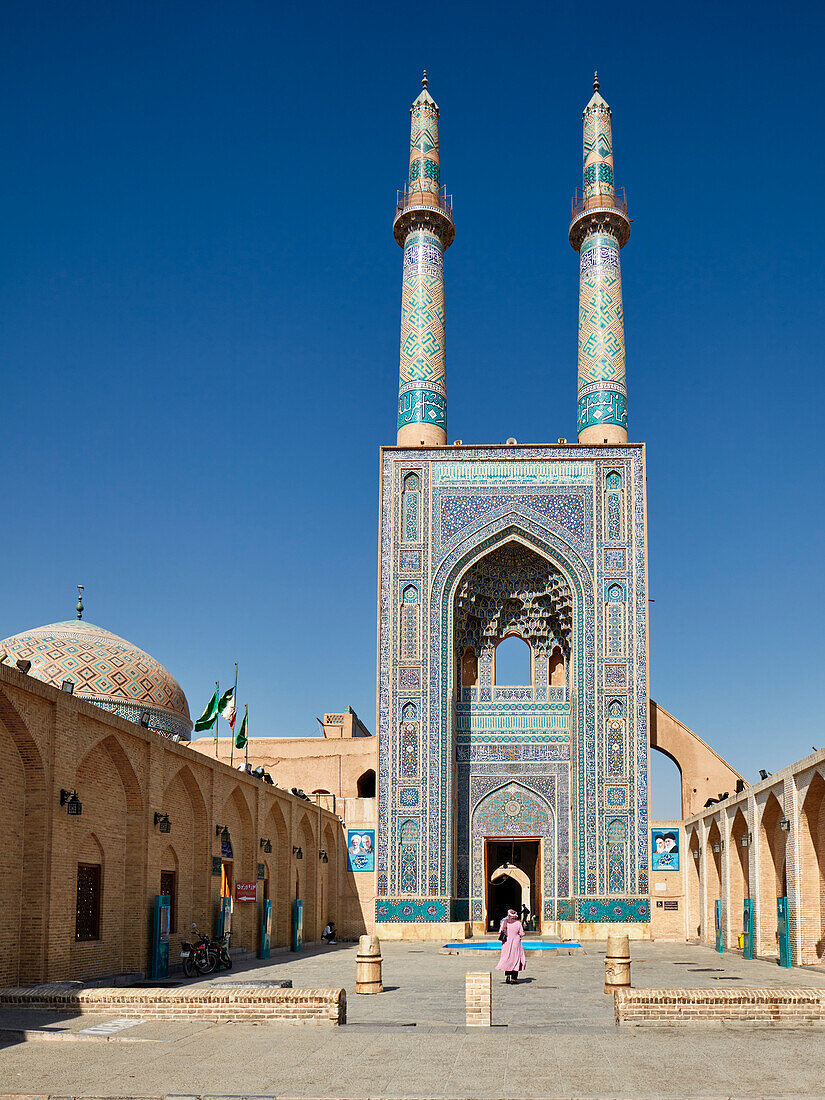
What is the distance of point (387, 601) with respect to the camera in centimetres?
2742

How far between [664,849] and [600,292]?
43.6 feet

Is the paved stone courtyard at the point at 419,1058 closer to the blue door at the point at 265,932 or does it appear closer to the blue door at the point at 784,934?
the blue door at the point at 784,934

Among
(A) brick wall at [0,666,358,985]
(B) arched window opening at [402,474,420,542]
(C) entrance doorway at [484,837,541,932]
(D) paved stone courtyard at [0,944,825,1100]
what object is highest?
(B) arched window opening at [402,474,420,542]

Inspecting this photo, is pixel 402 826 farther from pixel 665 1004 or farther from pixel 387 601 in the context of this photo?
pixel 665 1004

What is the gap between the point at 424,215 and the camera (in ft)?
98.6

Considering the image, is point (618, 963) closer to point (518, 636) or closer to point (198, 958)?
point (198, 958)

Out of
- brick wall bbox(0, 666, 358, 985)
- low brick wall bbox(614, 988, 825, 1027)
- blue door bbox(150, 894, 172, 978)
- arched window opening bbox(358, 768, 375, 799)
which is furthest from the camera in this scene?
arched window opening bbox(358, 768, 375, 799)

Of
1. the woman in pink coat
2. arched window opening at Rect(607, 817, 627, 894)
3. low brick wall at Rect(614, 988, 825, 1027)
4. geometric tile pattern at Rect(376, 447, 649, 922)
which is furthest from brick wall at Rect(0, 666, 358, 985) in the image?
arched window opening at Rect(607, 817, 627, 894)

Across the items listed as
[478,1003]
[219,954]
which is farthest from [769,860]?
[478,1003]

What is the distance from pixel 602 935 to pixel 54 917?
610 inches

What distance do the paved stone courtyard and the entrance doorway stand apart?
15141mm

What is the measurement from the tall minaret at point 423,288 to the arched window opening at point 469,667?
16.6 feet

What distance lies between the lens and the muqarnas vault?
85.4ft

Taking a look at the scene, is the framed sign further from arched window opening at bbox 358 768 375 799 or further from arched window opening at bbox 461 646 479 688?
arched window opening at bbox 358 768 375 799
